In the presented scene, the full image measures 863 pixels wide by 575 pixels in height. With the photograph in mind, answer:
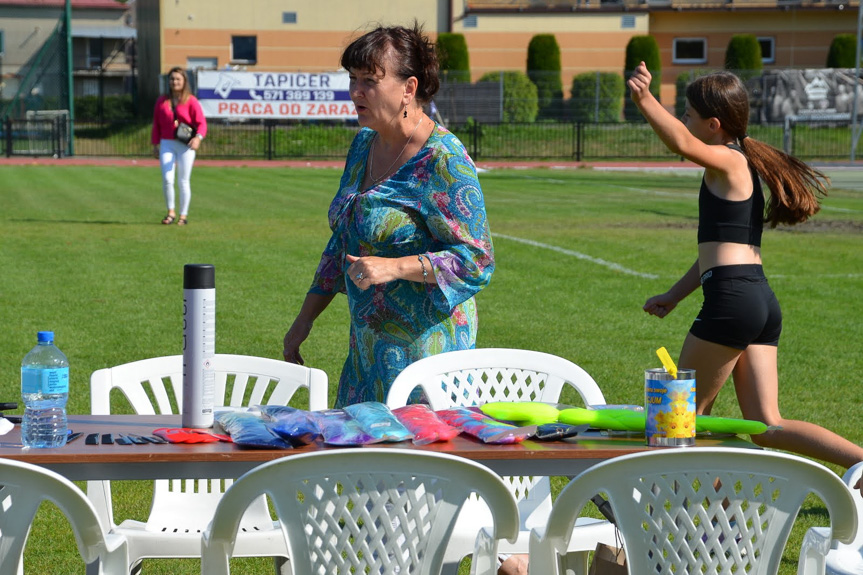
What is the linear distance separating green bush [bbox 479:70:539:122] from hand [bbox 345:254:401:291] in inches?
1700

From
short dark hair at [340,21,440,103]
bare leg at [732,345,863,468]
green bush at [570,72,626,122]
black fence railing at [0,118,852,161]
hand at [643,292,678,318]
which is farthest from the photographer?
green bush at [570,72,626,122]

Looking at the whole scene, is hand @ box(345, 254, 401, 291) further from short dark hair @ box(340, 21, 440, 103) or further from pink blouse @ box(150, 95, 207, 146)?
pink blouse @ box(150, 95, 207, 146)

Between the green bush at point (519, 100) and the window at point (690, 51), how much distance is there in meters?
14.2

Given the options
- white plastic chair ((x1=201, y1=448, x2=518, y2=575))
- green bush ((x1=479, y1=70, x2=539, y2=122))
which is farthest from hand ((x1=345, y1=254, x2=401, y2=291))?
green bush ((x1=479, y1=70, x2=539, y2=122))

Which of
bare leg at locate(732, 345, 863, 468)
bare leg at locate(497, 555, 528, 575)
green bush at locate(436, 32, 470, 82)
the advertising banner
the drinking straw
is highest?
green bush at locate(436, 32, 470, 82)

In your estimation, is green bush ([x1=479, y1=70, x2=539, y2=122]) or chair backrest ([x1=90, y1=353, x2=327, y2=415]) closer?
chair backrest ([x1=90, y1=353, x2=327, y2=415])

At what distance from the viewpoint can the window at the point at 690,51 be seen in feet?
193

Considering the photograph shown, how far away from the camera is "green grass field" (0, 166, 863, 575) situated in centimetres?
823

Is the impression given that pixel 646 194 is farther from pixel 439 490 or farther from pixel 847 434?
pixel 439 490

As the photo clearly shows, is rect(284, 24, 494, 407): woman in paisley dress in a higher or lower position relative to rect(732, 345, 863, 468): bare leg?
higher

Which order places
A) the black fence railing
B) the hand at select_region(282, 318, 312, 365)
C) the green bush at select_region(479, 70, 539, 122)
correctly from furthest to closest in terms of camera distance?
the green bush at select_region(479, 70, 539, 122), the black fence railing, the hand at select_region(282, 318, 312, 365)

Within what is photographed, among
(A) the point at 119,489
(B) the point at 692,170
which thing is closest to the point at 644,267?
(A) the point at 119,489

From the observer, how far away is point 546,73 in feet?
160

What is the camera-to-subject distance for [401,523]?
2.95 m
